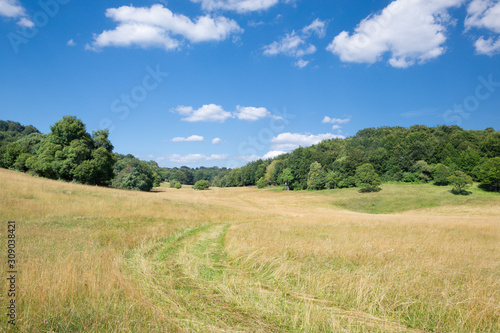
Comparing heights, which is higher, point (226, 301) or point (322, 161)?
point (322, 161)

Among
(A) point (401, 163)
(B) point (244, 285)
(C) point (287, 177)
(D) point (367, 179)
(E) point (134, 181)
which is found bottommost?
(B) point (244, 285)

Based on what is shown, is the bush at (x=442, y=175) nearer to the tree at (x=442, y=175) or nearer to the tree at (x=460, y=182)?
the tree at (x=442, y=175)

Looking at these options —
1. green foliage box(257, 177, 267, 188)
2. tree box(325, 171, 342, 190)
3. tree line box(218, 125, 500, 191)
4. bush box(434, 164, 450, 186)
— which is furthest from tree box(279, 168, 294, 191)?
bush box(434, 164, 450, 186)

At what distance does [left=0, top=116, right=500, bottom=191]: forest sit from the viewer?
43500mm

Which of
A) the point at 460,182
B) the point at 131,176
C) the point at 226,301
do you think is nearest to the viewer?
the point at 226,301

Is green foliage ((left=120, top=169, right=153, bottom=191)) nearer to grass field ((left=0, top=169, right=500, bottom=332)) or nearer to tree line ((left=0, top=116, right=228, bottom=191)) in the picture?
tree line ((left=0, top=116, right=228, bottom=191))

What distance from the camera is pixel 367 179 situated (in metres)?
67.7

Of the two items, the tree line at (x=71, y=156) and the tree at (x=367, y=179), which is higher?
the tree line at (x=71, y=156)

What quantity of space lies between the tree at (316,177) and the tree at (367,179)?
12988 millimetres

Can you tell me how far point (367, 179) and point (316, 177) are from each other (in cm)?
1776

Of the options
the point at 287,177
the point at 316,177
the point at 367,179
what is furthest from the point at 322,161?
the point at 367,179

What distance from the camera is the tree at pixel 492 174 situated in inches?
2066

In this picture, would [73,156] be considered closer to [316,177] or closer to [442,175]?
[316,177]

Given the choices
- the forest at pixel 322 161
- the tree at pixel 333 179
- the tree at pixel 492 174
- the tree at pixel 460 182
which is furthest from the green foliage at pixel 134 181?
the tree at pixel 492 174
